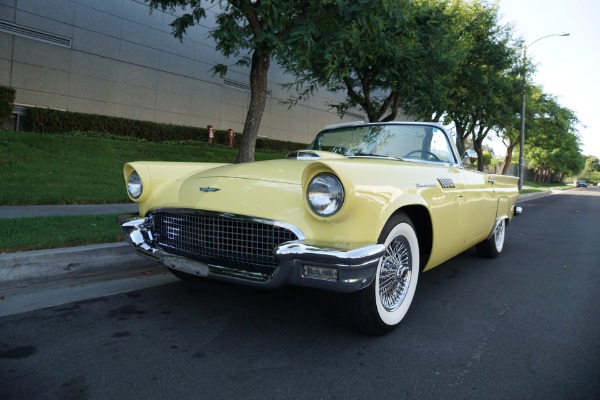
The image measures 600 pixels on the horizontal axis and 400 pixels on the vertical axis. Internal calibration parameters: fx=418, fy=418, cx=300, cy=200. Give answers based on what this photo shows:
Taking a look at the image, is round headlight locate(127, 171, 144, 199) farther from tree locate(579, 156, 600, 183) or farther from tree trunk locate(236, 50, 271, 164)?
tree locate(579, 156, 600, 183)

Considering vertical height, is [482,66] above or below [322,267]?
above

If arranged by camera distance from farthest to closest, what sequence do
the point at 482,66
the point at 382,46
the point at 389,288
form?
the point at 482,66 < the point at 382,46 < the point at 389,288

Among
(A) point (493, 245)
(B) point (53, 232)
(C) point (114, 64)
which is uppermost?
(C) point (114, 64)

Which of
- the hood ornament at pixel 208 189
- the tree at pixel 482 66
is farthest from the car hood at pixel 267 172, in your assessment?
the tree at pixel 482 66

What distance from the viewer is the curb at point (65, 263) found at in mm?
3551

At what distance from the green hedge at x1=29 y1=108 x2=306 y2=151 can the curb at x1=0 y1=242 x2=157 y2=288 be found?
10.8 m

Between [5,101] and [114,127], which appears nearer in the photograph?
[5,101]

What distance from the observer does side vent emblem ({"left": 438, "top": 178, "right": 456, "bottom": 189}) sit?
328 centimetres

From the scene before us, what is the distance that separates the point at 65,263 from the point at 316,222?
271cm

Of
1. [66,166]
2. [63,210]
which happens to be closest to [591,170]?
[66,166]

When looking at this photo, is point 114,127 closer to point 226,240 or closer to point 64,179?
point 64,179

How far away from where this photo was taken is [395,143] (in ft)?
12.5

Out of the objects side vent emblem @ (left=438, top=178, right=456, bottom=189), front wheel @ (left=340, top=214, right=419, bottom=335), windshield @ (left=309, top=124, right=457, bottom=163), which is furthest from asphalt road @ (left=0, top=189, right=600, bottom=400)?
windshield @ (left=309, top=124, right=457, bottom=163)

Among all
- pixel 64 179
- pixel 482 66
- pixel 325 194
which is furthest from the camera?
pixel 482 66
